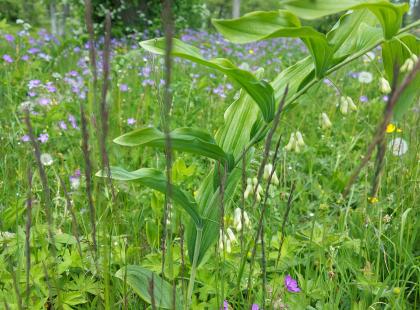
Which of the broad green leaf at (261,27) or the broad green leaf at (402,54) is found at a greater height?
the broad green leaf at (261,27)

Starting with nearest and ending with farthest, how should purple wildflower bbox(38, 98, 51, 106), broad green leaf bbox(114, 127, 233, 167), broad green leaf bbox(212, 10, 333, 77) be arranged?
broad green leaf bbox(212, 10, 333, 77) < broad green leaf bbox(114, 127, 233, 167) < purple wildflower bbox(38, 98, 51, 106)

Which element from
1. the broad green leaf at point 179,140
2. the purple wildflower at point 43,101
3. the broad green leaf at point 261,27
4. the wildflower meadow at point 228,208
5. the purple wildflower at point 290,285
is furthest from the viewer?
the purple wildflower at point 43,101

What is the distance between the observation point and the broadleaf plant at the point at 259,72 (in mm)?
1076

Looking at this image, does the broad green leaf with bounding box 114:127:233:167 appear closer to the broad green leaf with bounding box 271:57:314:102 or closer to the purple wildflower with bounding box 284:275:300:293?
the broad green leaf with bounding box 271:57:314:102

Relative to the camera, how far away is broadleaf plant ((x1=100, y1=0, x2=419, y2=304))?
1076 mm

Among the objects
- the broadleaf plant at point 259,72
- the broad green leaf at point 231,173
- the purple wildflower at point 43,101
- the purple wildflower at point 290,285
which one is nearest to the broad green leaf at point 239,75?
the broadleaf plant at point 259,72

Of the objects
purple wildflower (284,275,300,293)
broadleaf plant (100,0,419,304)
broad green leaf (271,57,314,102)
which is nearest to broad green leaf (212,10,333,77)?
broadleaf plant (100,0,419,304)

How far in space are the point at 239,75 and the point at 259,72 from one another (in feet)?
1.21

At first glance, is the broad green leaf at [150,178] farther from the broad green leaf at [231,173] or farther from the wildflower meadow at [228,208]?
the broad green leaf at [231,173]

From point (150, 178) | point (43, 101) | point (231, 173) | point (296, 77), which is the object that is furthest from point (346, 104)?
point (43, 101)

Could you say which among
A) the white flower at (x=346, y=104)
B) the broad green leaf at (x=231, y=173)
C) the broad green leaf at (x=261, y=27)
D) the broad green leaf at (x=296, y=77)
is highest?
the broad green leaf at (x=261, y=27)

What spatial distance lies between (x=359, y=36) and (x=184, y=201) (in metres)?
0.62

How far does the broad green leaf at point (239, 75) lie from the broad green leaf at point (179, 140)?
16 centimetres

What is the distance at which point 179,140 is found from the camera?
1187 mm
